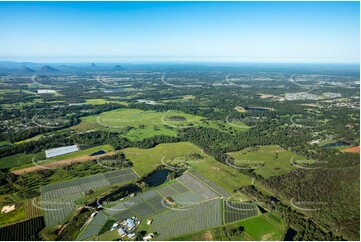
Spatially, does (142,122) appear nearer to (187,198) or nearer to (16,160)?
(16,160)

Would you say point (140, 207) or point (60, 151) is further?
point (60, 151)

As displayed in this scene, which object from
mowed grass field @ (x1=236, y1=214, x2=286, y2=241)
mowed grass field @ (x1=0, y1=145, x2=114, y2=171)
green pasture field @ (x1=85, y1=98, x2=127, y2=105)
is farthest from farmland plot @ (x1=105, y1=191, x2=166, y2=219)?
green pasture field @ (x1=85, y1=98, x2=127, y2=105)

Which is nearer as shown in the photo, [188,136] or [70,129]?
[188,136]

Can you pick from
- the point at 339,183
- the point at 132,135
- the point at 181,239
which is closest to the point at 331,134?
the point at 339,183

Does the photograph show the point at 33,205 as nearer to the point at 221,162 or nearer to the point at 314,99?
the point at 221,162

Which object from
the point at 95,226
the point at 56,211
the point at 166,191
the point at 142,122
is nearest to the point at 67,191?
the point at 56,211

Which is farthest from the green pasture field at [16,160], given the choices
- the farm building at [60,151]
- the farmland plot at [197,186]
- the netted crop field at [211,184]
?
the netted crop field at [211,184]

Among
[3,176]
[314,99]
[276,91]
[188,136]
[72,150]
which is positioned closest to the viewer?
[3,176]
